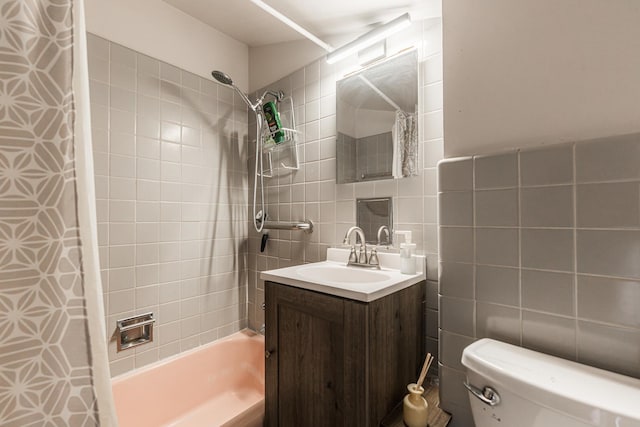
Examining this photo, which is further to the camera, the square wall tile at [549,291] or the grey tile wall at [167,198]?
the grey tile wall at [167,198]

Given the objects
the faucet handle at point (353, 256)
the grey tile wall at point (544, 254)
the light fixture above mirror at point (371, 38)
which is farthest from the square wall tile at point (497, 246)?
the light fixture above mirror at point (371, 38)

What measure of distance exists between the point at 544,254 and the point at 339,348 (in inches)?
26.7

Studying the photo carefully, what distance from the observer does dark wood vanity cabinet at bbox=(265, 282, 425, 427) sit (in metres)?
0.86

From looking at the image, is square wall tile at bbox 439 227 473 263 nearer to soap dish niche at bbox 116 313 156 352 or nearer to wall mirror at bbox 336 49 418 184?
wall mirror at bbox 336 49 418 184

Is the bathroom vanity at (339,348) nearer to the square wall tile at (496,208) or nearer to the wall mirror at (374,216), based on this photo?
the wall mirror at (374,216)

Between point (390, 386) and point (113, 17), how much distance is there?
214 centimetres

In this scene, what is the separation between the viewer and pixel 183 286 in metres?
1.66

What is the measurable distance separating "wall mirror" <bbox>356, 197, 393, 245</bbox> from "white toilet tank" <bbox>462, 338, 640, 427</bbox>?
2.08 feet

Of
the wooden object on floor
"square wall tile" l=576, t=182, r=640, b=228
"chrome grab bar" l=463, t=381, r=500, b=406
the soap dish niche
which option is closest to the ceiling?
"square wall tile" l=576, t=182, r=640, b=228

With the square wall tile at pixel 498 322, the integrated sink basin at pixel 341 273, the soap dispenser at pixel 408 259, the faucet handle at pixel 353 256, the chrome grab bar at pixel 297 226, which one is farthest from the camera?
the chrome grab bar at pixel 297 226

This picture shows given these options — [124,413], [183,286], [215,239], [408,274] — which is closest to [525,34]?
[408,274]

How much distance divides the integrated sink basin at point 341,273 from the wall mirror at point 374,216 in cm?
17

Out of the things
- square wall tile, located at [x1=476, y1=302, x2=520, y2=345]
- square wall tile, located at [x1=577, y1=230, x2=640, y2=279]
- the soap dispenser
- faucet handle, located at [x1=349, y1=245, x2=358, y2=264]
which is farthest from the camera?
faucet handle, located at [x1=349, y1=245, x2=358, y2=264]

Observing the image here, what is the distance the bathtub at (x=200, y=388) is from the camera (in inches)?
54.0
